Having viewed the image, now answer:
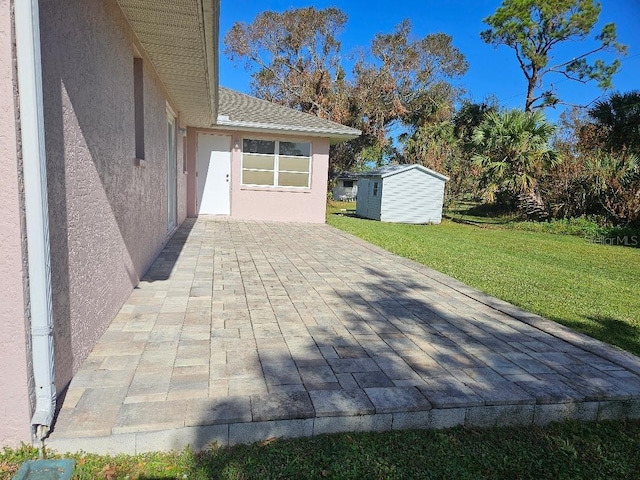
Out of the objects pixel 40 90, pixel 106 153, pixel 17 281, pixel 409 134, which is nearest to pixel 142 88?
pixel 106 153

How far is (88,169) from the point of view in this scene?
2.80 m

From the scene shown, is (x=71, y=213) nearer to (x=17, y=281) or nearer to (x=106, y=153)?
(x=17, y=281)

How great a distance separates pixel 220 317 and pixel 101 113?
1.91 metres

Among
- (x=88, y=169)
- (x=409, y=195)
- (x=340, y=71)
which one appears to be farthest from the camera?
(x=340, y=71)

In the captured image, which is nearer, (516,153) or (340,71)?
(516,153)

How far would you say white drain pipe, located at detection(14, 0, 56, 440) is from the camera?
1771mm

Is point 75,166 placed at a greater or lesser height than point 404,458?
greater

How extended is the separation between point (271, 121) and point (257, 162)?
1.27 meters

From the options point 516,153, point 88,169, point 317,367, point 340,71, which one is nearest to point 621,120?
point 516,153

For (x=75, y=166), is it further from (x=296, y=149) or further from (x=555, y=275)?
(x=296, y=149)

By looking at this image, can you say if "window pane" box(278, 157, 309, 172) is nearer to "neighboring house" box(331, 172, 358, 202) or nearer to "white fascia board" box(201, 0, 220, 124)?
"white fascia board" box(201, 0, 220, 124)

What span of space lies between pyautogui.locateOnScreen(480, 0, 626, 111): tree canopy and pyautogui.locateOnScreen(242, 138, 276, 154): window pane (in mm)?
19229

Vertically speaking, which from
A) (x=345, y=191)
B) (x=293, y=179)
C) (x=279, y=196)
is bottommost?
(x=279, y=196)

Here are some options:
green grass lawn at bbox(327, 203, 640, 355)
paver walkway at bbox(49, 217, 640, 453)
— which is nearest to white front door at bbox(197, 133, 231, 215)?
green grass lawn at bbox(327, 203, 640, 355)
